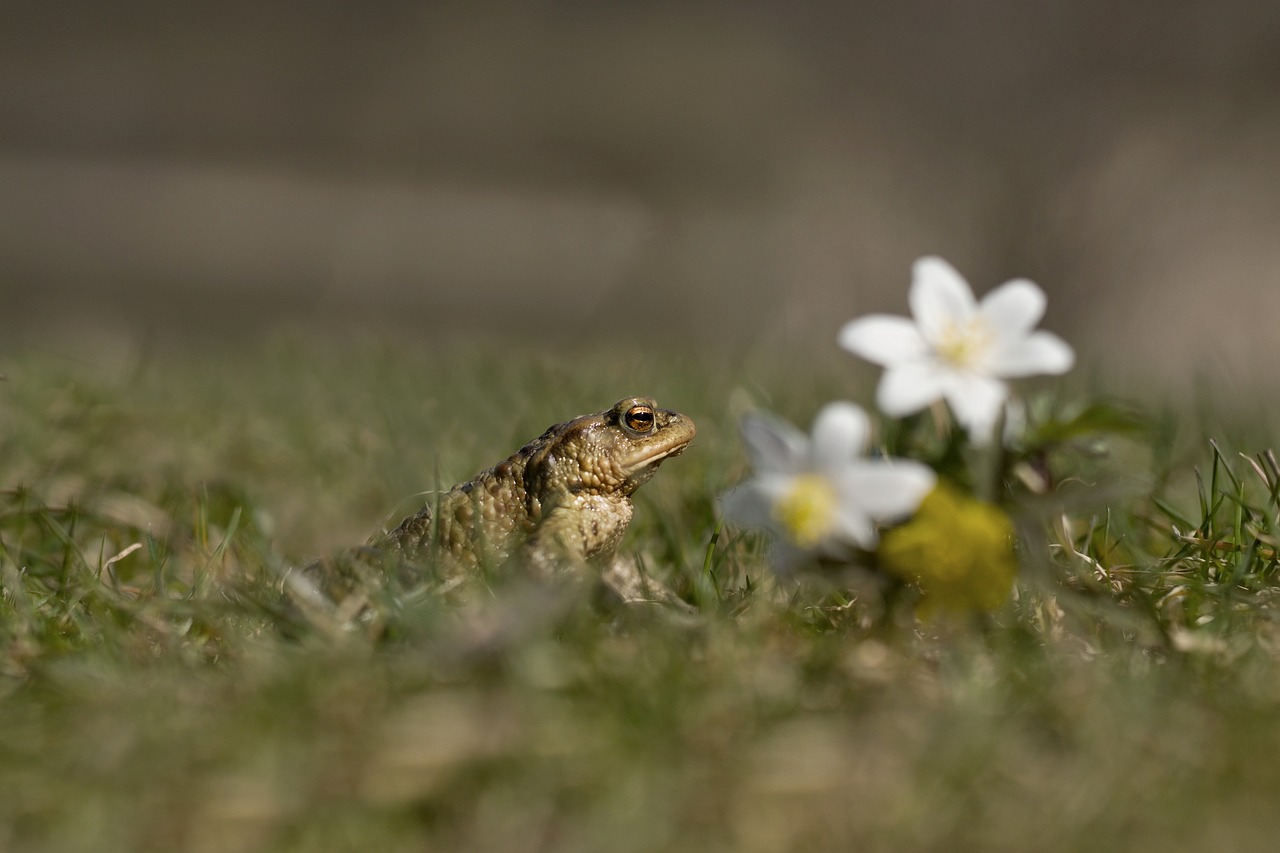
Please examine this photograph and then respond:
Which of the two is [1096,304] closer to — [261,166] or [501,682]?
[261,166]

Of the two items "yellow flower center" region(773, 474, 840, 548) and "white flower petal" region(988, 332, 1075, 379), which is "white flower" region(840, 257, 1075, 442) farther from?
"yellow flower center" region(773, 474, 840, 548)

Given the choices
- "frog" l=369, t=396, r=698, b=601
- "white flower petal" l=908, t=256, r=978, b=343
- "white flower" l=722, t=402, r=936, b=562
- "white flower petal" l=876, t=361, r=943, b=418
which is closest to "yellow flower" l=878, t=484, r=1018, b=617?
"white flower" l=722, t=402, r=936, b=562

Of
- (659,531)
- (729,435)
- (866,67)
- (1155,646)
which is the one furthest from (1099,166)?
(1155,646)

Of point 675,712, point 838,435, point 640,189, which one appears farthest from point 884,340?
point 640,189

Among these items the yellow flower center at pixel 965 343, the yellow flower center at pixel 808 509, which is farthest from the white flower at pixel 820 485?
the yellow flower center at pixel 965 343

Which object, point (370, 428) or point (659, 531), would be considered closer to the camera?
point (659, 531)
